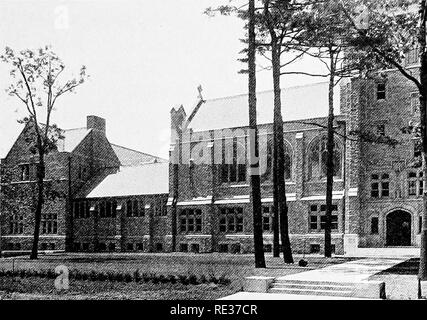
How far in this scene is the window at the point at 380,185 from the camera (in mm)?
35438

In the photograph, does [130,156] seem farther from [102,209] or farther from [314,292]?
[314,292]

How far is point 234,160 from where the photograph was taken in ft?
137

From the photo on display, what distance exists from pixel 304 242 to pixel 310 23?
1746 cm

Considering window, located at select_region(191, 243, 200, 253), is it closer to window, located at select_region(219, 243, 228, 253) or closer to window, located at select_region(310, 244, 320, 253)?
window, located at select_region(219, 243, 228, 253)

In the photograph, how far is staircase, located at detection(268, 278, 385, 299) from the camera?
14.9 meters

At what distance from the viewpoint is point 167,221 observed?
43.5 metres

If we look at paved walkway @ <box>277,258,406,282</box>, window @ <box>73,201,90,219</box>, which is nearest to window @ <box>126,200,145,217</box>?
window @ <box>73,201,90,219</box>

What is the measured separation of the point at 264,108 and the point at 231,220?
29.6ft

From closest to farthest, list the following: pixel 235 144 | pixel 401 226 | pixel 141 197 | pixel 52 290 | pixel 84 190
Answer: pixel 52 290 → pixel 401 226 → pixel 235 144 → pixel 141 197 → pixel 84 190

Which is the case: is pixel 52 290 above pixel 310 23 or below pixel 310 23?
below

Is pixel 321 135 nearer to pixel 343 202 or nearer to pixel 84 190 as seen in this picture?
pixel 343 202

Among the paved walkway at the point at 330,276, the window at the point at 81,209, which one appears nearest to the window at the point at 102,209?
the window at the point at 81,209

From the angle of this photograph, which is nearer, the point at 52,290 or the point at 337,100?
the point at 52,290
